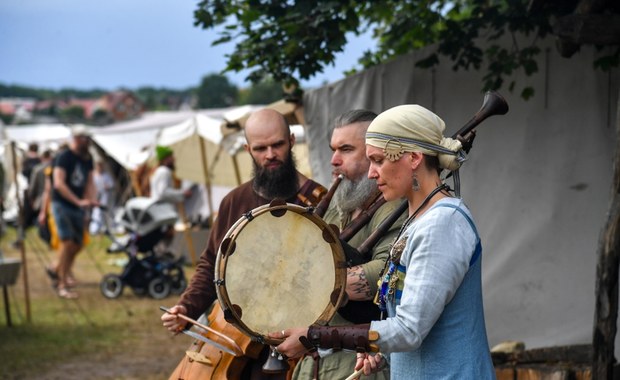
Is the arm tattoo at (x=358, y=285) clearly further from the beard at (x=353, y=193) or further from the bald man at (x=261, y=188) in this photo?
the bald man at (x=261, y=188)

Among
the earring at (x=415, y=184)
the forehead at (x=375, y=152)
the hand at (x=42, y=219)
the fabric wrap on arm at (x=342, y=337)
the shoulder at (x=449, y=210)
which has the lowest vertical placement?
the hand at (x=42, y=219)

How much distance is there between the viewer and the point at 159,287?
468 inches

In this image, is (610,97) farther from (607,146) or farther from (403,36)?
(403,36)

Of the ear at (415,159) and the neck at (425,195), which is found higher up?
the ear at (415,159)

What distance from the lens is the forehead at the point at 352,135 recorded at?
3.71 meters

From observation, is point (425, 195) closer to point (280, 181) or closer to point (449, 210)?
point (449, 210)

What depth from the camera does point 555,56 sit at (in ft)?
21.1

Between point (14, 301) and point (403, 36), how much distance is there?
5.99 metres

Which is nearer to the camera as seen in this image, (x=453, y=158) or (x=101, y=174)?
(x=453, y=158)

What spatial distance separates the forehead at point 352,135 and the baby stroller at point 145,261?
8381 mm

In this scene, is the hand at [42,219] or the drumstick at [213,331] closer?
the drumstick at [213,331]

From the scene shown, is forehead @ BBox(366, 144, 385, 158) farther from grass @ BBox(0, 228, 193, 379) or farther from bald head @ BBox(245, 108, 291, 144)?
grass @ BBox(0, 228, 193, 379)

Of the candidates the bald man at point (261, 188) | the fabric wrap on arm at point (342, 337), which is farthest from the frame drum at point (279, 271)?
the bald man at point (261, 188)

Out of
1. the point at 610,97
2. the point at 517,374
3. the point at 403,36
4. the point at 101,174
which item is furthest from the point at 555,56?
the point at 101,174
